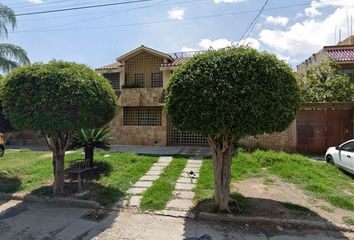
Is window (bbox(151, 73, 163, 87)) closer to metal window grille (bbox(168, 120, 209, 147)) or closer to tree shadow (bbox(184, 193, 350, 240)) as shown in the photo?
metal window grille (bbox(168, 120, 209, 147))

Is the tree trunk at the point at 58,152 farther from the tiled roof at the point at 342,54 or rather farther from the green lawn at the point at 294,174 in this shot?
the tiled roof at the point at 342,54

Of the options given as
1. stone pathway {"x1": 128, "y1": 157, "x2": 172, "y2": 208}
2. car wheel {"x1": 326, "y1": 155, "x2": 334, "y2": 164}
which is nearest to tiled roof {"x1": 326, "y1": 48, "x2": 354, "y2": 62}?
car wheel {"x1": 326, "y1": 155, "x2": 334, "y2": 164}

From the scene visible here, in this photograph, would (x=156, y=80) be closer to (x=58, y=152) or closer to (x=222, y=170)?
(x=58, y=152)

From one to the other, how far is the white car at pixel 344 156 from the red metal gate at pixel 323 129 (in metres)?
2.28

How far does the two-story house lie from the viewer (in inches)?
650

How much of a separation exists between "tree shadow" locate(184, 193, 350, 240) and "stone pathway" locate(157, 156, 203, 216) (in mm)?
256

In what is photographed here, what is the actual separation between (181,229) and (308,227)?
2466mm

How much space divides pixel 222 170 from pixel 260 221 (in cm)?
124

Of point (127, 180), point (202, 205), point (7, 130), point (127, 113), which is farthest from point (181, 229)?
point (127, 113)

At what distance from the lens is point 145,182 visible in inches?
339

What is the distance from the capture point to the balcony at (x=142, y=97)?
53.6 ft

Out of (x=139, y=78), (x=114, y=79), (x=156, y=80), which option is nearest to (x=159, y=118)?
(x=156, y=80)

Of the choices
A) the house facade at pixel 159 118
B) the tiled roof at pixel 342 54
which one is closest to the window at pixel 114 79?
the house facade at pixel 159 118

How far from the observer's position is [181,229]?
18.5 ft
